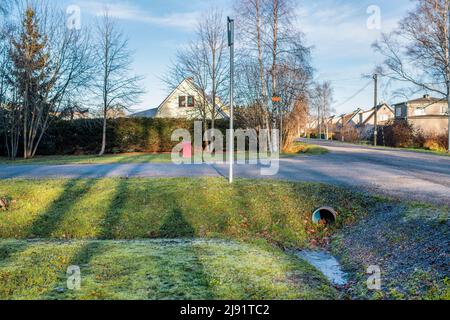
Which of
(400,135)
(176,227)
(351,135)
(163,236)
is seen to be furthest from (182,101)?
(163,236)

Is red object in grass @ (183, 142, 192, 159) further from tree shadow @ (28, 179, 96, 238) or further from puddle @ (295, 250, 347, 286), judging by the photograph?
puddle @ (295, 250, 347, 286)

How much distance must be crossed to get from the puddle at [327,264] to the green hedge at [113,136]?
906 inches

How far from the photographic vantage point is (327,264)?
584cm

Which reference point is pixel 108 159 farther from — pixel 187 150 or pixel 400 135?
pixel 400 135

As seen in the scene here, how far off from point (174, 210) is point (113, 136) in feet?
70.6

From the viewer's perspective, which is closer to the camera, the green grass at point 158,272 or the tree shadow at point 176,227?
the green grass at point 158,272

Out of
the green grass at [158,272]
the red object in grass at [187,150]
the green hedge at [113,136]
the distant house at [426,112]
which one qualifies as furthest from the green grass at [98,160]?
the distant house at [426,112]

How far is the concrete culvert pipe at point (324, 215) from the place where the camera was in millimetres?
7691

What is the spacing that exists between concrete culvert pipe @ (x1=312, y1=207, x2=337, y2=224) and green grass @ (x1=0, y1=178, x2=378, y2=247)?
166 mm

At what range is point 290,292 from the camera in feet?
12.9

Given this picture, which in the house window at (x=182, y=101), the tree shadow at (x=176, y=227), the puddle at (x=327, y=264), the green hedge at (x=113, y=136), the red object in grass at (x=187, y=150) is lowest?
the puddle at (x=327, y=264)

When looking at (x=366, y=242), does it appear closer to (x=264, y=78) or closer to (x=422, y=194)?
(x=422, y=194)

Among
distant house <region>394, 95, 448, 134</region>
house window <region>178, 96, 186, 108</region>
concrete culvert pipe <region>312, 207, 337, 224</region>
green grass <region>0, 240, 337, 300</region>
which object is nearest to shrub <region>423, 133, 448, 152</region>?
distant house <region>394, 95, 448, 134</region>

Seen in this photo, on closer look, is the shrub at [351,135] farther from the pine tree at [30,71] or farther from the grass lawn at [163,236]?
the grass lawn at [163,236]
